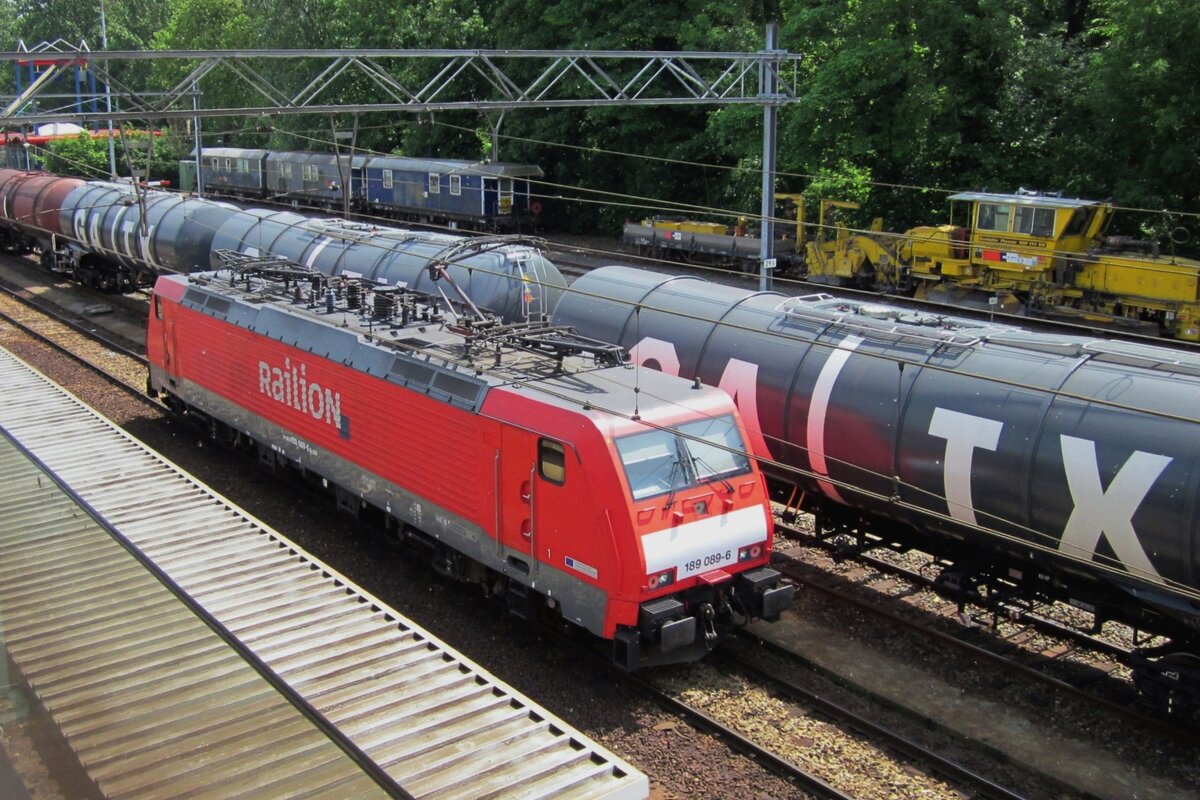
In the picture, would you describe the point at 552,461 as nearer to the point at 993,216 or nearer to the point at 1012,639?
the point at 1012,639

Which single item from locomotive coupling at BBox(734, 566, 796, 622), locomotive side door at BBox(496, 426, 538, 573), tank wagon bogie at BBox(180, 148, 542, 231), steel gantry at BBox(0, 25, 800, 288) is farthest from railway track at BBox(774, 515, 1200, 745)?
tank wagon bogie at BBox(180, 148, 542, 231)

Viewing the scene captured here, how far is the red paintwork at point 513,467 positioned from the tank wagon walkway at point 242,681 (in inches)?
78.6

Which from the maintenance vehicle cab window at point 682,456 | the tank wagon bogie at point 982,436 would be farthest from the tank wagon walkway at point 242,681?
the tank wagon bogie at point 982,436

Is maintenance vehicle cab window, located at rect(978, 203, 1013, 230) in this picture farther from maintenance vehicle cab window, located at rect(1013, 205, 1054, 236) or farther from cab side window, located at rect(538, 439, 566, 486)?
cab side window, located at rect(538, 439, 566, 486)

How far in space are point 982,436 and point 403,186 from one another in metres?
40.0

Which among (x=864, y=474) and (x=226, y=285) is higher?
(x=226, y=285)

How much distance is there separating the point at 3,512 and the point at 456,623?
576 centimetres

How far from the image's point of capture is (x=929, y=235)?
29.8 metres

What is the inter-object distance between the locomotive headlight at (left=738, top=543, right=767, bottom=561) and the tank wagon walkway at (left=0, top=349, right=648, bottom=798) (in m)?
3.65

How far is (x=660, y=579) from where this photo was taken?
980cm

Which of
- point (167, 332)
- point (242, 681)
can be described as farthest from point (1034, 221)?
point (242, 681)

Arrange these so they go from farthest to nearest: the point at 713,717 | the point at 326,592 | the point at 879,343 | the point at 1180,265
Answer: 1. the point at 1180,265
2. the point at 879,343
3. the point at 713,717
4. the point at 326,592

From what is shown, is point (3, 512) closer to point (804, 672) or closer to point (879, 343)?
point (804, 672)

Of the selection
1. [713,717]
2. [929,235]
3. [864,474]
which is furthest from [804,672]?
[929,235]
